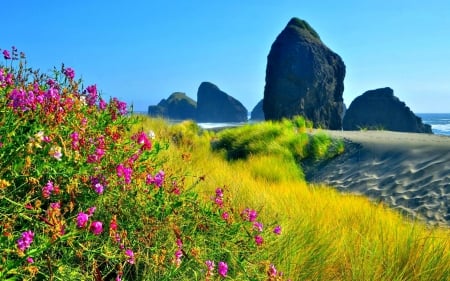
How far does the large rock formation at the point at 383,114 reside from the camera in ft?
178

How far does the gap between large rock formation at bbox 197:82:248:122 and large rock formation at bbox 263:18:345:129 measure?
118 m

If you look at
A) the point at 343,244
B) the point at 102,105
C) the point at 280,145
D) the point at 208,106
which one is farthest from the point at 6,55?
the point at 208,106

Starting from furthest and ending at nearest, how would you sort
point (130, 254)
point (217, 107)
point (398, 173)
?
point (217, 107) → point (398, 173) → point (130, 254)

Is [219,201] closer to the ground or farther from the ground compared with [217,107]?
closer to the ground

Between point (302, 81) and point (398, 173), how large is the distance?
31.0m

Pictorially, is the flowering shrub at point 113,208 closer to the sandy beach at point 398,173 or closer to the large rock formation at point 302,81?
the sandy beach at point 398,173

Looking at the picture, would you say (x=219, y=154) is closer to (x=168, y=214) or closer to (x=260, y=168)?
(x=260, y=168)

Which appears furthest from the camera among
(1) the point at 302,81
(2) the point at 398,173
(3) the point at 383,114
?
(3) the point at 383,114

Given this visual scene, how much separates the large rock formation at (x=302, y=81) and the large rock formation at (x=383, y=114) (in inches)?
520

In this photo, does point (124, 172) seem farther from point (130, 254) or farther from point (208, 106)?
point (208, 106)

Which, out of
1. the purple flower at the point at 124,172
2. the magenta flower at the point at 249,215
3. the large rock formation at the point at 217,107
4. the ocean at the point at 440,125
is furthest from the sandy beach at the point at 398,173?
the large rock formation at the point at 217,107

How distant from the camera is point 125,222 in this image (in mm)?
2750

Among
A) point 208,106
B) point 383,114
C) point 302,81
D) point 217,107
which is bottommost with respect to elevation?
point 383,114

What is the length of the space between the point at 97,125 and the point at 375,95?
58753 millimetres
